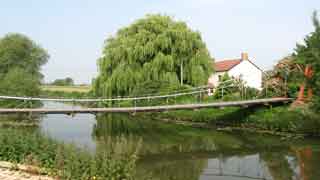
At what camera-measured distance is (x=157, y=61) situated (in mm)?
28062

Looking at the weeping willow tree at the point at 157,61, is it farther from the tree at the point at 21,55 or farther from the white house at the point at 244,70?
the tree at the point at 21,55

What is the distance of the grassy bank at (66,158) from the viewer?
6992 mm

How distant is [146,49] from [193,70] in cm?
340

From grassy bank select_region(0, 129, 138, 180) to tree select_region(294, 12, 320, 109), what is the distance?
609 cm

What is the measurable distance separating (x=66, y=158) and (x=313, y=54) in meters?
7.00

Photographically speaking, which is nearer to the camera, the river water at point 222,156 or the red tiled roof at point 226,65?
the river water at point 222,156

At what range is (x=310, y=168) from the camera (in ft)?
38.6

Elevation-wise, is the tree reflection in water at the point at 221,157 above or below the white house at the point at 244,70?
below

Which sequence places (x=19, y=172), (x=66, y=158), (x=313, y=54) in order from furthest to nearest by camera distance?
1. (x=313, y=54)
2. (x=19, y=172)
3. (x=66, y=158)

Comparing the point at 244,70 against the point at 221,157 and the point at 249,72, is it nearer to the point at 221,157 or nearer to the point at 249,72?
the point at 249,72

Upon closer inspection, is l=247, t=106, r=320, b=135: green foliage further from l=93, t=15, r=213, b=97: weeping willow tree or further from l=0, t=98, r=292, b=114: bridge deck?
l=93, t=15, r=213, b=97: weeping willow tree

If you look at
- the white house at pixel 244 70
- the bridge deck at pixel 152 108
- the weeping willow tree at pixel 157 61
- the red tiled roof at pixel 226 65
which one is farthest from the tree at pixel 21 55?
the bridge deck at pixel 152 108

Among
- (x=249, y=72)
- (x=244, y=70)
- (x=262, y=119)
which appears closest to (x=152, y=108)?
(x=262, y=119)

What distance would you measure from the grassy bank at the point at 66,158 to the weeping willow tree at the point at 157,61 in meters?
18.2
